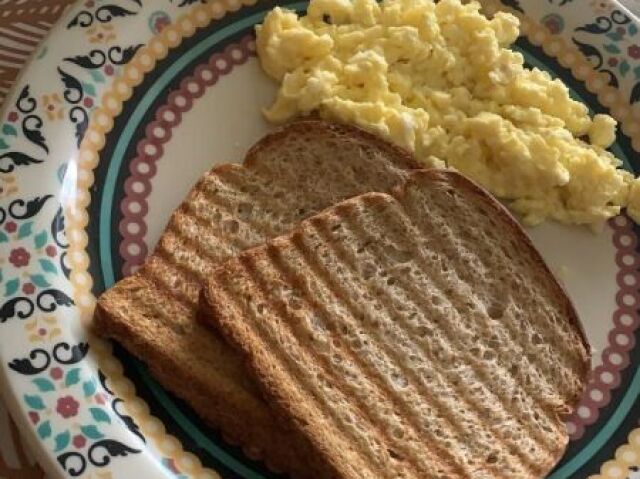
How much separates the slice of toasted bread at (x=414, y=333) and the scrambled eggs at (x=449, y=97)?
11cm

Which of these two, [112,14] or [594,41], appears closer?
[112,14]

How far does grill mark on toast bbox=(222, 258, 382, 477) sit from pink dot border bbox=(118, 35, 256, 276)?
0.77ft

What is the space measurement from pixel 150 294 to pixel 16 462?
39 cm

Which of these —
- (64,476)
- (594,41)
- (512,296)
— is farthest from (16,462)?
(594,41)

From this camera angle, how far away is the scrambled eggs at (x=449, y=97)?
6.77ft

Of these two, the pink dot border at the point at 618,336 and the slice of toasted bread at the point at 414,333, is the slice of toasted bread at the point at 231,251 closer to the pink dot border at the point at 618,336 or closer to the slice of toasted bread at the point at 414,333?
the slice of toasted bread at the point at 414,333

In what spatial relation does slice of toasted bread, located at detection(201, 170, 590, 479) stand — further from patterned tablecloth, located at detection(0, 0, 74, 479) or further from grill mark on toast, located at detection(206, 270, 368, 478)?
patterned tablecloth, located at detection(0, 0, 74, 479)

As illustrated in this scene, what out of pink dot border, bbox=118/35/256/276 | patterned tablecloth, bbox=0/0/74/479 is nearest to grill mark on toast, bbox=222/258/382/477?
pink dot border, bbox=118/35/256/276

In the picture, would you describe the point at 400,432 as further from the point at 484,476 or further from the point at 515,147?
the point at 515,147

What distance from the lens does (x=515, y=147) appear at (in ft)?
6.72

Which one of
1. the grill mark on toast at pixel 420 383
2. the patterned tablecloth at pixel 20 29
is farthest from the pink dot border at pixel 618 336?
the patterned tablecloth at pixel 20 29

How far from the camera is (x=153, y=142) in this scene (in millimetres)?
2072

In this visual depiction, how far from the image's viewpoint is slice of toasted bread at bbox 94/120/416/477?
5.76ft

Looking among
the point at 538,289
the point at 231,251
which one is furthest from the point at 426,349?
the point at 231,251
